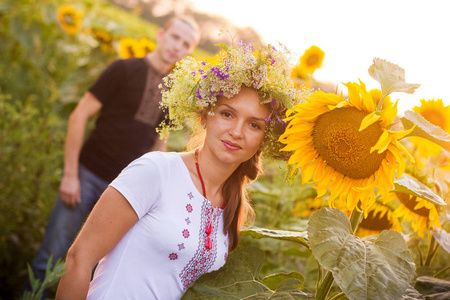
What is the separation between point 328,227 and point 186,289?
1.67ft

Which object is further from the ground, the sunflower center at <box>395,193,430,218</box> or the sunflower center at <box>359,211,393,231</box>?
the sunflower center at <box>395,193,430,218</box>

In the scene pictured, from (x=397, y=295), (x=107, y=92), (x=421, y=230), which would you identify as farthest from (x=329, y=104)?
(x=107, y=92)

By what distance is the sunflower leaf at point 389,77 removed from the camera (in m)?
1.10

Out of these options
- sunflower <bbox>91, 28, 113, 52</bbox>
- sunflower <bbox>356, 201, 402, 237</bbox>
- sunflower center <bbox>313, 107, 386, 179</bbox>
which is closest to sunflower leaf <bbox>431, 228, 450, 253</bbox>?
sunflower <bbox>356, 201, 402, 237</bbox>

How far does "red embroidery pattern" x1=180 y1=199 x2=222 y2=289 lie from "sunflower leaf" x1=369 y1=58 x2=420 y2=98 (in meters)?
0.66

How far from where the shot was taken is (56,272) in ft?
2.80

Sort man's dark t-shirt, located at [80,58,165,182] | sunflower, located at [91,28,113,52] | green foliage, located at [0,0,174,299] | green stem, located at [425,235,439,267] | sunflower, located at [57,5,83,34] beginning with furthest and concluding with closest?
sunflower, located at [91,28,113,52] → sunflower, located at [57,5,83,34] → green foliage, located at [0,0,174,299] → man's dark t-shirt, located at [80,58,165,182] → green stem, located at [425,235,439,267]

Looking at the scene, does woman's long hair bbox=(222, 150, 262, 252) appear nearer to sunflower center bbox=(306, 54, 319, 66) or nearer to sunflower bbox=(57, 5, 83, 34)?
sunflower center bbox=(306, 54, 319, 66)

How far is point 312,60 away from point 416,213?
236 centimetres

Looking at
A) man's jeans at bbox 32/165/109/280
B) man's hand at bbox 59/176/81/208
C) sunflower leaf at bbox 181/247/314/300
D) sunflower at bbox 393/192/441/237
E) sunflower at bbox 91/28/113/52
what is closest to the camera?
sunflower leaf at bbox 181/247/314/300

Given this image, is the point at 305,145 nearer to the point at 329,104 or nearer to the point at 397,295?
the point at 329,104

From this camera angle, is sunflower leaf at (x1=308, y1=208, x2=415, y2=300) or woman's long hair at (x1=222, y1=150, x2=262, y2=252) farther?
woman's long hair at (x1=222, y1=150, x2=262, y2=252)

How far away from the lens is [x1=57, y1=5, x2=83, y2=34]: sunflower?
5.09m

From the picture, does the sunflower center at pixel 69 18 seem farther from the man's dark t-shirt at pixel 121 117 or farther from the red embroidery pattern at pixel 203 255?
the red embroidery pattern at pixel 203 255
